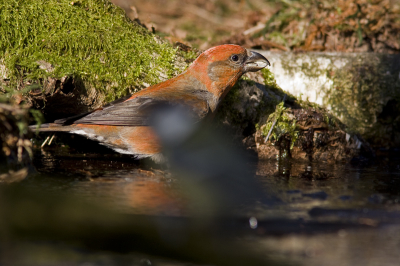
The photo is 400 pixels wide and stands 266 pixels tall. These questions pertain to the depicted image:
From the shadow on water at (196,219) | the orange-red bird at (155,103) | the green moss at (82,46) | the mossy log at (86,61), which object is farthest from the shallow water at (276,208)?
the green moss at (82,46)

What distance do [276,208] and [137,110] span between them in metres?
1.90

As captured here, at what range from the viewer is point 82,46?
14.3ft

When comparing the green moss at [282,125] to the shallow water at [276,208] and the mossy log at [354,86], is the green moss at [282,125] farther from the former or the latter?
the mossy log at [354,86]

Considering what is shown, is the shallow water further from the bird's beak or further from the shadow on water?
the bird's beak

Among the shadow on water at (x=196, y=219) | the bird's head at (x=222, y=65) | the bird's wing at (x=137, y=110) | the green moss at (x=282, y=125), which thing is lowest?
the shadow on water at (x=196, y=219)

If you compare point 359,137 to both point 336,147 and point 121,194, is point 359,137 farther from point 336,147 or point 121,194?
point 121,194

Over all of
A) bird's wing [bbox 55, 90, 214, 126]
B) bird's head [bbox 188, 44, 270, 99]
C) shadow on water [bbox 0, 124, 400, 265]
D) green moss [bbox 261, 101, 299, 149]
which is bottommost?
shadow on water [bbox 0, 124, 400, 265]

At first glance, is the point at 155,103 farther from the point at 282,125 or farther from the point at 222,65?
the point at 282,125

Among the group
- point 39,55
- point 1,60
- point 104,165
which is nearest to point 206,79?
point 104,165

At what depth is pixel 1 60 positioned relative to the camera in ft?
13.6

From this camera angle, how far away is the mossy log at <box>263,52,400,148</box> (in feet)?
17.4

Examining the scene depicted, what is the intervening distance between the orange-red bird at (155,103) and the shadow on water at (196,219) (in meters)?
0.50

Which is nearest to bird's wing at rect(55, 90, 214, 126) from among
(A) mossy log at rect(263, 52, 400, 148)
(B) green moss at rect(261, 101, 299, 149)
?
(B) green moss at rect(261, 101, 299, 149)

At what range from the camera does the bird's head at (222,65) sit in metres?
4.47
